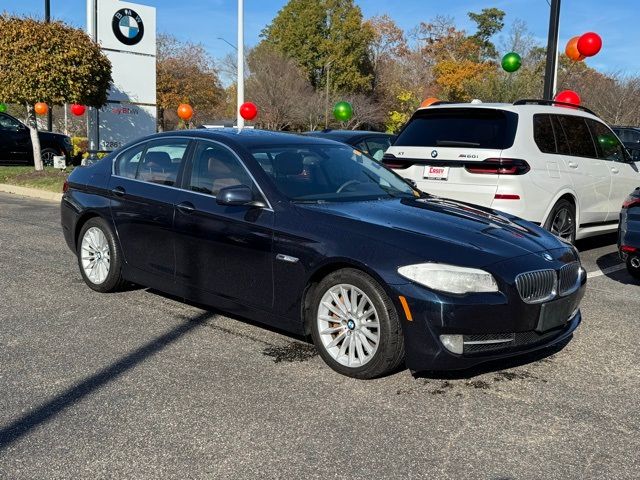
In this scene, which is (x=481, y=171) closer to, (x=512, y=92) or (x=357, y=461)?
(x=357, y=461)

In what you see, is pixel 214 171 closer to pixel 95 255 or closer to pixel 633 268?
pixel 95 255

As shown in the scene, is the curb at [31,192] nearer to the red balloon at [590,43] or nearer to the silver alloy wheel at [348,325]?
the silver alloy wheel at [348,325]

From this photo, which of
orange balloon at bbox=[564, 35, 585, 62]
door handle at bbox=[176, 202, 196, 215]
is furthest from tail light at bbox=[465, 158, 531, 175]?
orange balloon at bbox=[564, 35, 585, 62]

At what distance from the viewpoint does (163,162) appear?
555 centimetres

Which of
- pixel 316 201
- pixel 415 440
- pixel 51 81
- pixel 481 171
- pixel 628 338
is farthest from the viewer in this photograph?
pixel 51 81

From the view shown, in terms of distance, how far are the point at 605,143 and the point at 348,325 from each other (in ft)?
20.4

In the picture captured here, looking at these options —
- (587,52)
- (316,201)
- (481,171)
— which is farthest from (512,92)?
(316,201)

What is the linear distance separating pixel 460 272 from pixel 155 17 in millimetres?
18318

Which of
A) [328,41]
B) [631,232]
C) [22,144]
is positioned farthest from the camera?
[328,41]

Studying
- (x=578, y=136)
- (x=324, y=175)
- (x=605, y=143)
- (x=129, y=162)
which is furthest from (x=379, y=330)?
(x=605, y=143)

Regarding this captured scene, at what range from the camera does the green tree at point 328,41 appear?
207ft

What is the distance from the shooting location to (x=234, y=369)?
4297 mm

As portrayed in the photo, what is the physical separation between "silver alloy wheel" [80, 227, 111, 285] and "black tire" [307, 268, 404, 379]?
260cm

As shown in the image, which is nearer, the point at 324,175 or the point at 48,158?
the point at 324,175
